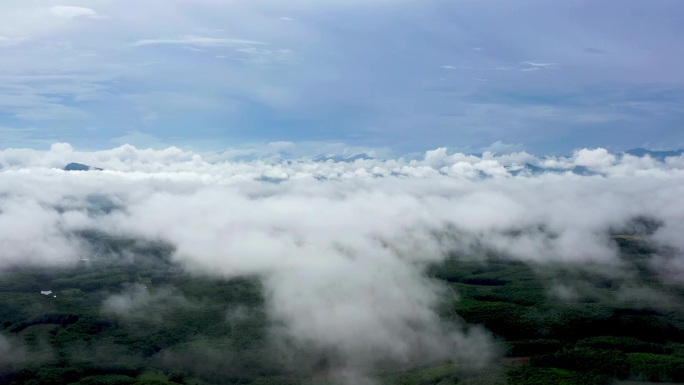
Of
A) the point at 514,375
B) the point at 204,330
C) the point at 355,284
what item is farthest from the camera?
the point at 355,284

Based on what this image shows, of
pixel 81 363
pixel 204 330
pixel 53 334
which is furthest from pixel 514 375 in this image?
pixel 53 334

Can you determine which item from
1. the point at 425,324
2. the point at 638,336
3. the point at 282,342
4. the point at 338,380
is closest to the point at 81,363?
the point at 282,342

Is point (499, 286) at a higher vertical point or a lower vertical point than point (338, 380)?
higher

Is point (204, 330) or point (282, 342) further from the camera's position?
point (204, 330)

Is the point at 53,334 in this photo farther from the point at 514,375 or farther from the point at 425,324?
A: the point at 514,375

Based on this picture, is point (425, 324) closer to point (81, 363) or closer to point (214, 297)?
point (214, 297)

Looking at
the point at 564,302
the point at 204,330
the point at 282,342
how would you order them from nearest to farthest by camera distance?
A: the point at 282,342 < the point at 204,330 < the point at 564,302
